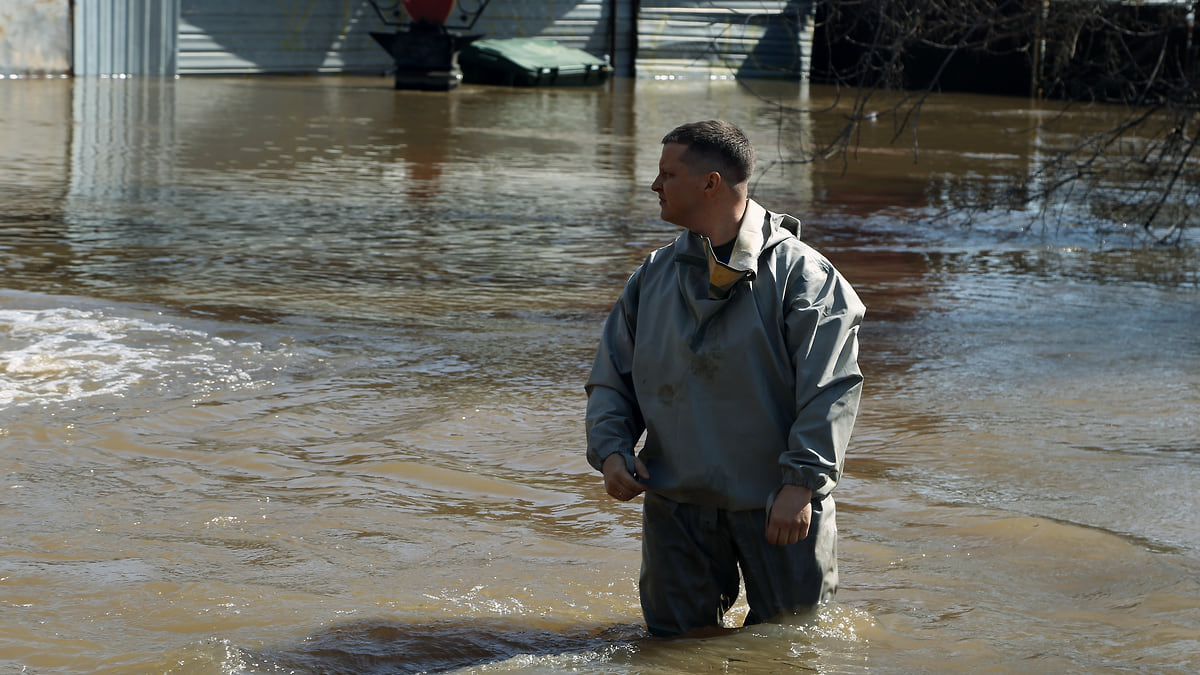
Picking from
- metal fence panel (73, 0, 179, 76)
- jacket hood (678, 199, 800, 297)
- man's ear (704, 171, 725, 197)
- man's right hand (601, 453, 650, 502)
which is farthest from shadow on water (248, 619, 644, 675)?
metal fence panel (73, 0, 179, 76)

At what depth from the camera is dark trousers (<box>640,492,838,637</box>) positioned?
3381 millimetres

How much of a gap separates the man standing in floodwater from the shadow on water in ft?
1.52

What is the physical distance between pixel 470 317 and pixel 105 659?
458 centimetres

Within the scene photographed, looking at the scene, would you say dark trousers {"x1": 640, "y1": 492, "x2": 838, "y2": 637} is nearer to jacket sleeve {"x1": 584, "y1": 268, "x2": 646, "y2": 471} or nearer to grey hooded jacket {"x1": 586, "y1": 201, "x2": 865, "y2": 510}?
grey hooded jacket {"x1": 586, "y1": 201, "x2": 865, "y2": 510}

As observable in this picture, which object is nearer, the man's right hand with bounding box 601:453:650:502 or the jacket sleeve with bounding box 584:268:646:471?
the man's right hand with bounding box 601:453:650:502

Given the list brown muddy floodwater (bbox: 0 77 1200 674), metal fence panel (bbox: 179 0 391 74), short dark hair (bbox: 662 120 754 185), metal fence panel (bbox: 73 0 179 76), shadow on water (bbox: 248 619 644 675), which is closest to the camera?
short dark hair (bbox: 662 120 754 185)

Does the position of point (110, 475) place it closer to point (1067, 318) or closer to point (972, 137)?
point (1067, 318)

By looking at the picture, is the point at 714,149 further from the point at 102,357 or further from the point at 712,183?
the point at 102,357

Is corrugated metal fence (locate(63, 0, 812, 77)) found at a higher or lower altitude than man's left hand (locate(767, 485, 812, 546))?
higher

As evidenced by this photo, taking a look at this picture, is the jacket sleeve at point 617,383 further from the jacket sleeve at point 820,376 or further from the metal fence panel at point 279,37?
the metal fence panel at point 279,37

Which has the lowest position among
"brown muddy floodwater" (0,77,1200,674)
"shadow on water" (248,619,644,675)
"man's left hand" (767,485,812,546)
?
"shadow on water" (248,619,644,675)

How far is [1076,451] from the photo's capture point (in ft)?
19.1

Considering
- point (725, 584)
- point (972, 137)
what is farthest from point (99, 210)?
point (972, 137)

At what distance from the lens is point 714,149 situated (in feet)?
10.8
